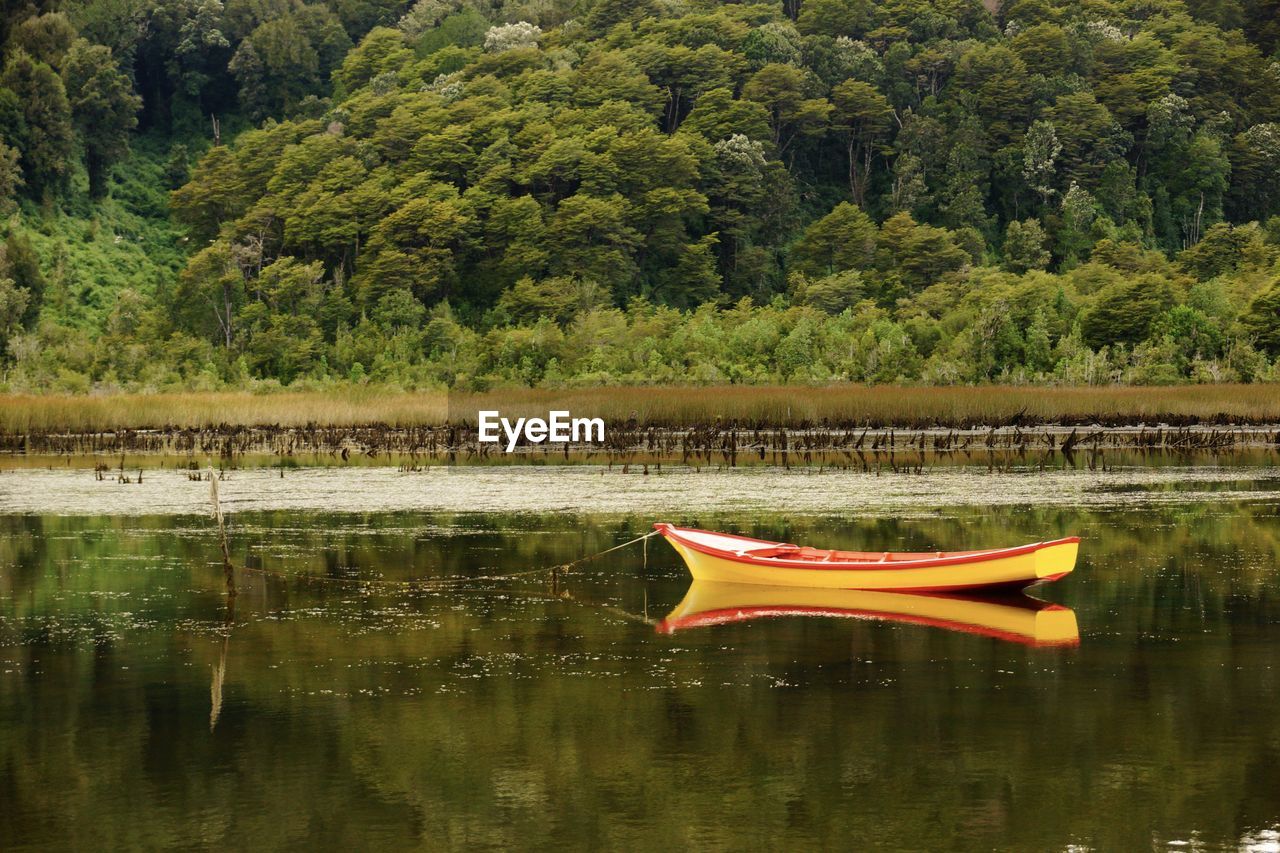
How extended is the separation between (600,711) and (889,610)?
300 inches

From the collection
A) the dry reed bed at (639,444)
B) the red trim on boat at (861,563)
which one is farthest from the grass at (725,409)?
the red trim on boat at (861,563)

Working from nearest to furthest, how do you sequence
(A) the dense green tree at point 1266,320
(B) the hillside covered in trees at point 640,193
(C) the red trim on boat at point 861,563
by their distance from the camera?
(C) the red trim on boat at point 861,563, (A) the dense green tree at point 1266,320, (B) the hillside covered in trees at point 640,193

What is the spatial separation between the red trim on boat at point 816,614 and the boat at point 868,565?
0.74m

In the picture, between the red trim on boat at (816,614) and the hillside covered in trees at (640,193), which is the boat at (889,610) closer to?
the red trim on boat at (816,614)

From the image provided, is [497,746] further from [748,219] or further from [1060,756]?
[748,219]

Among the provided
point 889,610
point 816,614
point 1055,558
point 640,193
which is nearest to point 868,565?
point 889,610

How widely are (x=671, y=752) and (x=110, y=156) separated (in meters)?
117

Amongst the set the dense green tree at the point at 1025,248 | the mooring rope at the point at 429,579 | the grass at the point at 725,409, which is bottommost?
the mooring rope at the point at 429,579

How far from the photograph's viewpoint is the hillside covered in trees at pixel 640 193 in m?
82.5

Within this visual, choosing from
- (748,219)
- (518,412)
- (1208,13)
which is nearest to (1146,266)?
(748,219)

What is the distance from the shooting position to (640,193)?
11106 cm

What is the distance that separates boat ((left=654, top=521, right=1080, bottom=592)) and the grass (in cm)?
2900

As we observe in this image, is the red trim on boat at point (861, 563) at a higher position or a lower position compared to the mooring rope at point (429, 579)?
higher

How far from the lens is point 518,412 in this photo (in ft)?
192
